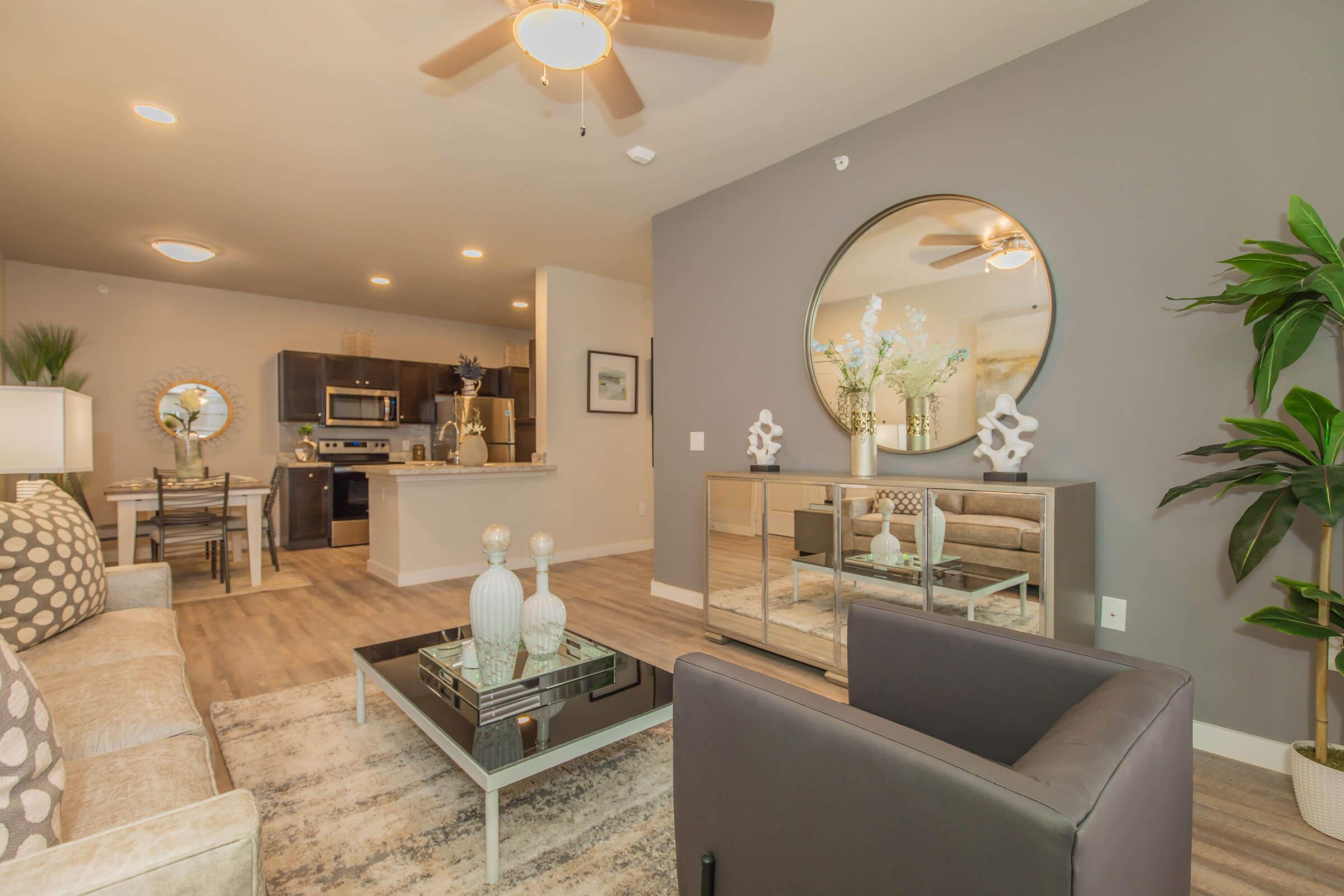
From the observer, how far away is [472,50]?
2197 millimetres

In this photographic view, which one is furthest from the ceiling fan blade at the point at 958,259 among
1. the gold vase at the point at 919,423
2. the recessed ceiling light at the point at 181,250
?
the recessed ceiling light at the point at 181,250

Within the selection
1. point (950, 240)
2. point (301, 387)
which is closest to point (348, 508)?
point (301, 387)

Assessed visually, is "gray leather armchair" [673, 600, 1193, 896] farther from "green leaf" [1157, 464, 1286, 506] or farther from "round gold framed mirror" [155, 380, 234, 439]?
"round gold framed mirror" [155, 380, 234, 439]

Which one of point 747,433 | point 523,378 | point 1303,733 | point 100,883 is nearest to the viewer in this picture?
point 100,883

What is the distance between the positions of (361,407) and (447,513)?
110 inches

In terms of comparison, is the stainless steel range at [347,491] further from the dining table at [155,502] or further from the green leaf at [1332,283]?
the green leaf at [1332,283]

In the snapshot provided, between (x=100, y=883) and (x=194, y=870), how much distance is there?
0.09 meters

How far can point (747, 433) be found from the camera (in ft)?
12.3

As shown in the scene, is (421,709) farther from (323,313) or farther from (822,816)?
(323,313)

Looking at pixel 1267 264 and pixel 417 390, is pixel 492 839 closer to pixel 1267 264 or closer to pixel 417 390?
pixel 1267 264

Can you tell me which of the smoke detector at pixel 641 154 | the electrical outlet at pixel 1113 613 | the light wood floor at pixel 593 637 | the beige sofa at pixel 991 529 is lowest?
the light wood floor at pixel 593 637

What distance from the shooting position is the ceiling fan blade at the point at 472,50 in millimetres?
2078

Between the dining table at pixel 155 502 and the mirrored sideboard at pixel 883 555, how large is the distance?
359 cm

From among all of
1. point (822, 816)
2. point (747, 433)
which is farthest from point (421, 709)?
point (747, 433)
